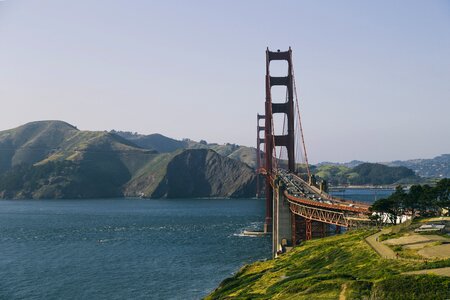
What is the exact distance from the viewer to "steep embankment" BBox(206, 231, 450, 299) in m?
32.4

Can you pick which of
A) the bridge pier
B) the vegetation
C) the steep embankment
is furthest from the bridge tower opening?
the steep embankment

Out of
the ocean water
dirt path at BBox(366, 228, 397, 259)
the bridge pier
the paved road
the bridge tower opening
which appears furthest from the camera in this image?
the bridge tower opening

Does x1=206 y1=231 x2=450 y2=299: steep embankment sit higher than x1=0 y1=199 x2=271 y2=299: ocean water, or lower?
higher

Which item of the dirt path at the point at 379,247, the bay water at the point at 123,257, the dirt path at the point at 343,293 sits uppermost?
the dirt path at the point at 379,247

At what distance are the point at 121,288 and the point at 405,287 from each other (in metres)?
44.9

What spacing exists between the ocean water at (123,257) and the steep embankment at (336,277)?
39.2 feet

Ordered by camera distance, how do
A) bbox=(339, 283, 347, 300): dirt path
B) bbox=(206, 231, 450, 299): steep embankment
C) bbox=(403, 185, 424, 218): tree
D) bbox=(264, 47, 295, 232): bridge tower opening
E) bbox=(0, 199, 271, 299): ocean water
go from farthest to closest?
bbox=(264, 47, 295, 232): bridge tower opening < bbox=(403, 185, 424, 218): tree < bbox=(0, 199, 271, 299): ocean water < bbox=(339, 283, 347, 300): dirt path < bbox=(206, 231, 450, 299): steep embankment

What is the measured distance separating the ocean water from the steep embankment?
1193 centimetres

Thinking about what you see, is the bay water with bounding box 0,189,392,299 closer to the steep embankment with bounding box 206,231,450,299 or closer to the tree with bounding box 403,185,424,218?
Result: the steep embankment with bounding box 206,231,450,299

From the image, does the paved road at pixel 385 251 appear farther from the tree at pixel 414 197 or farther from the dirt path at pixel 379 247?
the tree at pixel 414 197

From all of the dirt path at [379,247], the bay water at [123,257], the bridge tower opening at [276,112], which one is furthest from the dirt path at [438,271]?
the bridge tower opening at [276,112]

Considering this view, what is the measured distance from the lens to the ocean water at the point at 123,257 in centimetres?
6869

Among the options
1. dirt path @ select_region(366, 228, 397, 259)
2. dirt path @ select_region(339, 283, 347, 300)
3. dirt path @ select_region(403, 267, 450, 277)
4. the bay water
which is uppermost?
dirt path @ select_region(366, 228, 397, 259)

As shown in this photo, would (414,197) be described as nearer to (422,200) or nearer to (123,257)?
(422,200)
